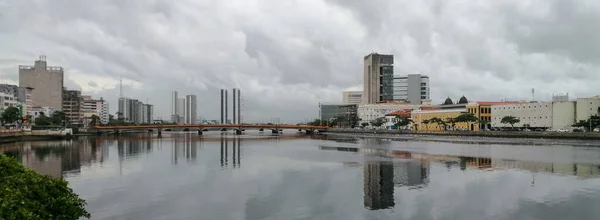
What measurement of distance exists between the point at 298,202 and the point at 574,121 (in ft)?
241

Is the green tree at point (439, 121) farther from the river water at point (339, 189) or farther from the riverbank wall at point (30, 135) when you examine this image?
the riverbank wall at point (30, 135)

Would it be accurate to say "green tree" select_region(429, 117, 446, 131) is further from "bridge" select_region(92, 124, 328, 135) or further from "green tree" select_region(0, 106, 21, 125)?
"green tree" select_region(0, 106, 21, 125)

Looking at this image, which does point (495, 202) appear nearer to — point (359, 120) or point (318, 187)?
point (318, 187)

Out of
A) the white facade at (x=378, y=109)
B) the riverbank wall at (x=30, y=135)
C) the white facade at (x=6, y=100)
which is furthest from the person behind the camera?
the white facade at (x=378, y=109)

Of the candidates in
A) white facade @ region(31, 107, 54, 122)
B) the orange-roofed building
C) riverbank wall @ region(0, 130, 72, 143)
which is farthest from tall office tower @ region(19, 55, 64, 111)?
the orange-roofed building

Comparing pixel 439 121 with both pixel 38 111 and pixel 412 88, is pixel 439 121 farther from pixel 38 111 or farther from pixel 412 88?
pixel 38 111

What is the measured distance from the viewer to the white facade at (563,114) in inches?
3076

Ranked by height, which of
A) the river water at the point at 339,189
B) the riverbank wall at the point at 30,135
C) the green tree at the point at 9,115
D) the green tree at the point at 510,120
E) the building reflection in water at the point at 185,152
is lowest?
the building reflection in water at the point at 185,152

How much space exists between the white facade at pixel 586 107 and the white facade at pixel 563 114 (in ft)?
5.99

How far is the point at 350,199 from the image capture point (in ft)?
66.9

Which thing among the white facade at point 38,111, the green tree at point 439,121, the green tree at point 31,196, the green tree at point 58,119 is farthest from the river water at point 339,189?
the white facade at point 38,111

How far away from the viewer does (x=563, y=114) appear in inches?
3108

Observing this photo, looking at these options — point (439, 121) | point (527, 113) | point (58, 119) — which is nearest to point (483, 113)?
point (439, 121)

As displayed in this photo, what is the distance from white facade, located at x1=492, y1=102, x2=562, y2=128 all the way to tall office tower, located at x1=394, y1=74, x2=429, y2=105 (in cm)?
7222
